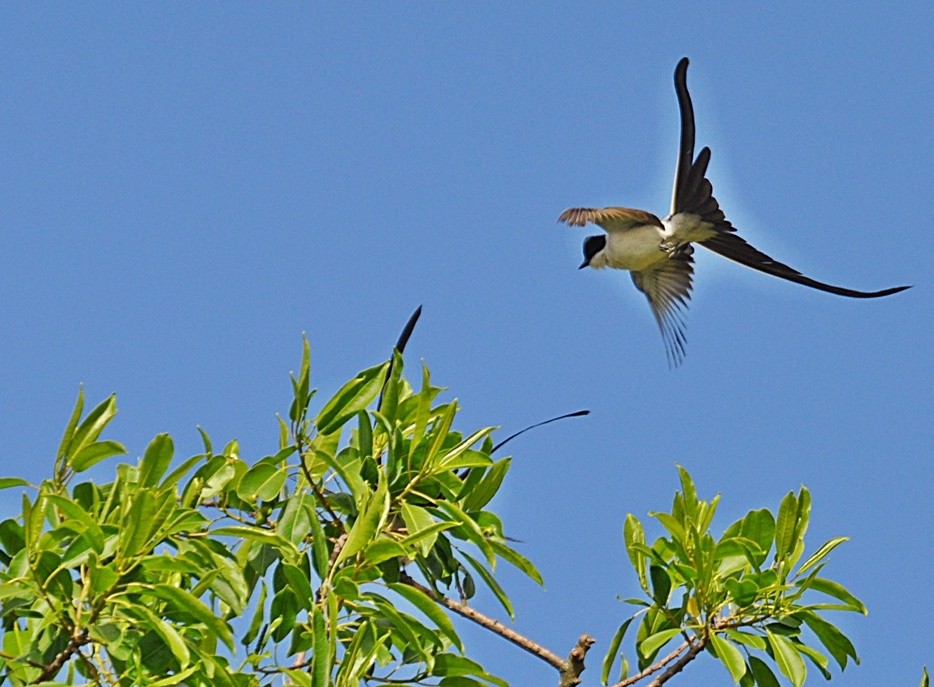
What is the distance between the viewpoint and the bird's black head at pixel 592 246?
789 cm

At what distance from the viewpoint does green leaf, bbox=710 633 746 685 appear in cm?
262

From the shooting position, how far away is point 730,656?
266 centimetres

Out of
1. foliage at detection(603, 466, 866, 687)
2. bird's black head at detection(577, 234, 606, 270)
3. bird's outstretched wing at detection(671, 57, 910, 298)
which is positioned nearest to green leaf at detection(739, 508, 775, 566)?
foliage at detection(603, 466, 866, 687)

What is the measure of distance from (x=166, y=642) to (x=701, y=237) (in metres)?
5.53

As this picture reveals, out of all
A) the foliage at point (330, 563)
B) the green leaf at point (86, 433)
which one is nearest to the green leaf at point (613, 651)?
the foliage at point (330, 563)

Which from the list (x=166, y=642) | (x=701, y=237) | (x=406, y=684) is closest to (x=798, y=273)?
(x=701, y=237)

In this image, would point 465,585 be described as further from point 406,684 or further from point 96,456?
point 96,456

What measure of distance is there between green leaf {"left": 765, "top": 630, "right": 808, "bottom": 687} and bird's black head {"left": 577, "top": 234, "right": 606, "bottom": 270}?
206 inches

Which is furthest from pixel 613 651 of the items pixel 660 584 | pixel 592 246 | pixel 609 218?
pixel 592 246

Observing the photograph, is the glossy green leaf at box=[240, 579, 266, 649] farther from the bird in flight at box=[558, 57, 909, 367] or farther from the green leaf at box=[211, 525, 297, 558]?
the bird in flight at box=[558, 57, 909, 367]

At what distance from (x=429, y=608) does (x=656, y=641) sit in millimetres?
504

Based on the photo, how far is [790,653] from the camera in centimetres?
269

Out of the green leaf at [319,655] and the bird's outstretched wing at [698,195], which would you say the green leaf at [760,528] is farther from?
the bird's outstretched wing at [698,195]

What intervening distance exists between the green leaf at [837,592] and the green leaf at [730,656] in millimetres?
235
